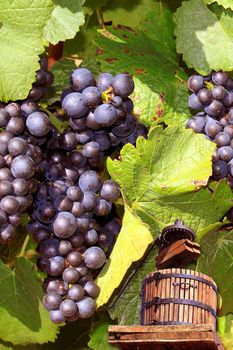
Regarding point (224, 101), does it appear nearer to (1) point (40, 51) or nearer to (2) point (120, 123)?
(2) point (120, 123)

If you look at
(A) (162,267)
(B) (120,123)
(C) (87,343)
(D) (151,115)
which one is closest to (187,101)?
(D) (151,115)

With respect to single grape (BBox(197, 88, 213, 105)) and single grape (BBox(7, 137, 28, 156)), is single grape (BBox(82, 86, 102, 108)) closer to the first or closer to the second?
single grape (BBox(7, 137, 28, 156))

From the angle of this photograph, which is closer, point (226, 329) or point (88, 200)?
point (88, 200)

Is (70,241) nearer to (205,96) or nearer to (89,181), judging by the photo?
(89,181)

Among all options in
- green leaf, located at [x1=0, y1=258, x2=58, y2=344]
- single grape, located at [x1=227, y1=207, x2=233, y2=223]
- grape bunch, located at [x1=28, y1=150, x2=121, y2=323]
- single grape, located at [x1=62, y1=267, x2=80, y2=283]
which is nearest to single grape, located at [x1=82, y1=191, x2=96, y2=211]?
grape bunch, located at [x1=28, y1=150, x2=121, y2=323]

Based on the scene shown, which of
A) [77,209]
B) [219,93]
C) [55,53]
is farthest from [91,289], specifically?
→ [55,53]

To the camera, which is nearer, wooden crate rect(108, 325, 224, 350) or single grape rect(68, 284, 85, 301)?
wooden crate rect(108, 325, 224, 350)

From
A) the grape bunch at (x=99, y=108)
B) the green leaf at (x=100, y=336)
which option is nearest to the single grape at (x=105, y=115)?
the grape bunch at (x=99, y=108)
